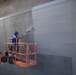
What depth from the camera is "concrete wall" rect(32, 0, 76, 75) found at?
441 cm

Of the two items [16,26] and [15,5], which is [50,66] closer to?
[16,26]

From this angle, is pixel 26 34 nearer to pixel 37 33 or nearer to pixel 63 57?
pixel 37 33

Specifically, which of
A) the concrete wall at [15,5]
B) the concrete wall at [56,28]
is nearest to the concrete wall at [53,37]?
the concrete wall at [56,28]

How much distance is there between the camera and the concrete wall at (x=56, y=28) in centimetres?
441

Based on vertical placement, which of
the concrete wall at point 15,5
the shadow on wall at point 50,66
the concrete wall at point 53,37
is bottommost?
the shadow on wall at point 50,66

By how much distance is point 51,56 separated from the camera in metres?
5.11

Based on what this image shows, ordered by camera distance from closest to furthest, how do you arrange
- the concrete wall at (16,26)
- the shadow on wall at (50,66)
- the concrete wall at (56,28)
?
1. the concrete wall at (56,28)
2. the shadow on wall at (50,66)
3. the concrete wall at (16,26)

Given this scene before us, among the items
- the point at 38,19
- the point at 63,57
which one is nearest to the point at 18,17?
the point at 38,19

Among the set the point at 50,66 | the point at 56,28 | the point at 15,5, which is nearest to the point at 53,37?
the point at 56,28

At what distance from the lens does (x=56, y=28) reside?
192 inches

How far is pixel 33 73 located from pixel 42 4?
8.55 feet

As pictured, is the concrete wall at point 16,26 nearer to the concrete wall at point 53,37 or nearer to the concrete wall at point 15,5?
the concrete wall at point 53,37

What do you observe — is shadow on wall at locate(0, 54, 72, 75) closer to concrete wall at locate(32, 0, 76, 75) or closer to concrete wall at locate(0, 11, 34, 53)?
concrete wall at locate(32, 0, 76, 75)

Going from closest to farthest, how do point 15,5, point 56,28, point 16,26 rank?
point 56,28
point 16,26
point 15,5
